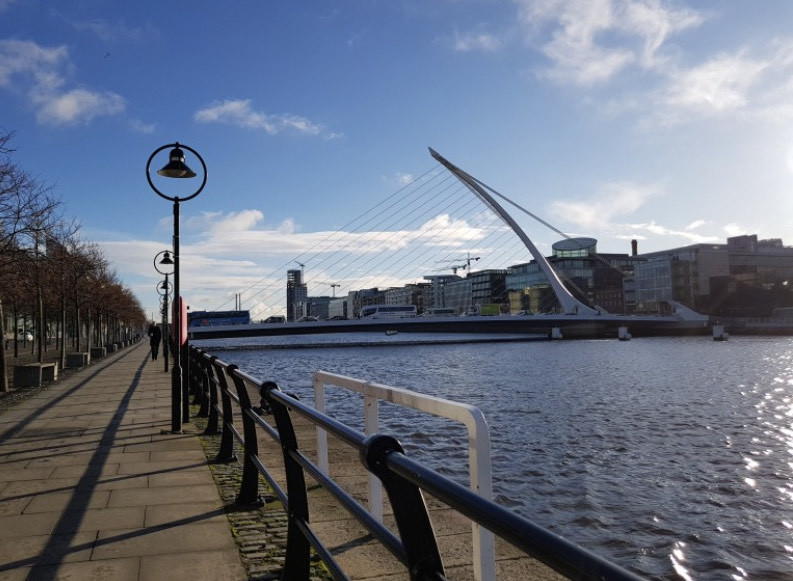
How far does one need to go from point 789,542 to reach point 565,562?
8.13m

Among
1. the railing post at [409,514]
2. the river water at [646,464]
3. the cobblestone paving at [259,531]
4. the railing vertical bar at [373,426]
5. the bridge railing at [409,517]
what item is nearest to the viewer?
the bridge railing at [409,517]

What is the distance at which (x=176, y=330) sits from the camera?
11.1 metres

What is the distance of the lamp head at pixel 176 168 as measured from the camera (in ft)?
33.6

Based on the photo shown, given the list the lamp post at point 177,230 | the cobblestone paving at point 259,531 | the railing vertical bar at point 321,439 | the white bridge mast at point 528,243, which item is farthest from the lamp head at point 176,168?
the white bridge mast at point 528,243

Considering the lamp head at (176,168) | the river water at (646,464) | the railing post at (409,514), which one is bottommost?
the river water at (646,464)

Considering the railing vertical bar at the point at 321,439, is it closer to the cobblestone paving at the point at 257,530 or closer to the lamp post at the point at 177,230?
the cobblestone paving at the point at 257,530

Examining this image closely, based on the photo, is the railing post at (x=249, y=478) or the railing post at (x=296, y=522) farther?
the railing post at (x=249, y=478)

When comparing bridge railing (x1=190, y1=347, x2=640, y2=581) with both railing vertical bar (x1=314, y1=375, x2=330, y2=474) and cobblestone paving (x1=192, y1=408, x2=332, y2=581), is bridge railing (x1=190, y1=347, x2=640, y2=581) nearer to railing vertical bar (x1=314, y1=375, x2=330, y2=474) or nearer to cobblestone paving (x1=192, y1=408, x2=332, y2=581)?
cobblestone paving (x1=192, y1=408, x2=332, y2=581)

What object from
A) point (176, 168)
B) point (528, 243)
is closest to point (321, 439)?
point (176, 168)

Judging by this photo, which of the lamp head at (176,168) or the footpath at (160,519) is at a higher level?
the lamp head at (176,168)

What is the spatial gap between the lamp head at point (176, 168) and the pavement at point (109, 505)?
12.5ft

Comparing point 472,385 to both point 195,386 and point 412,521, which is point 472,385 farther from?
point 412,521

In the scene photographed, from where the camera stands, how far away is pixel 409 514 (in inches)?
74.7

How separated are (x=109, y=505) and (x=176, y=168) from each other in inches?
238
